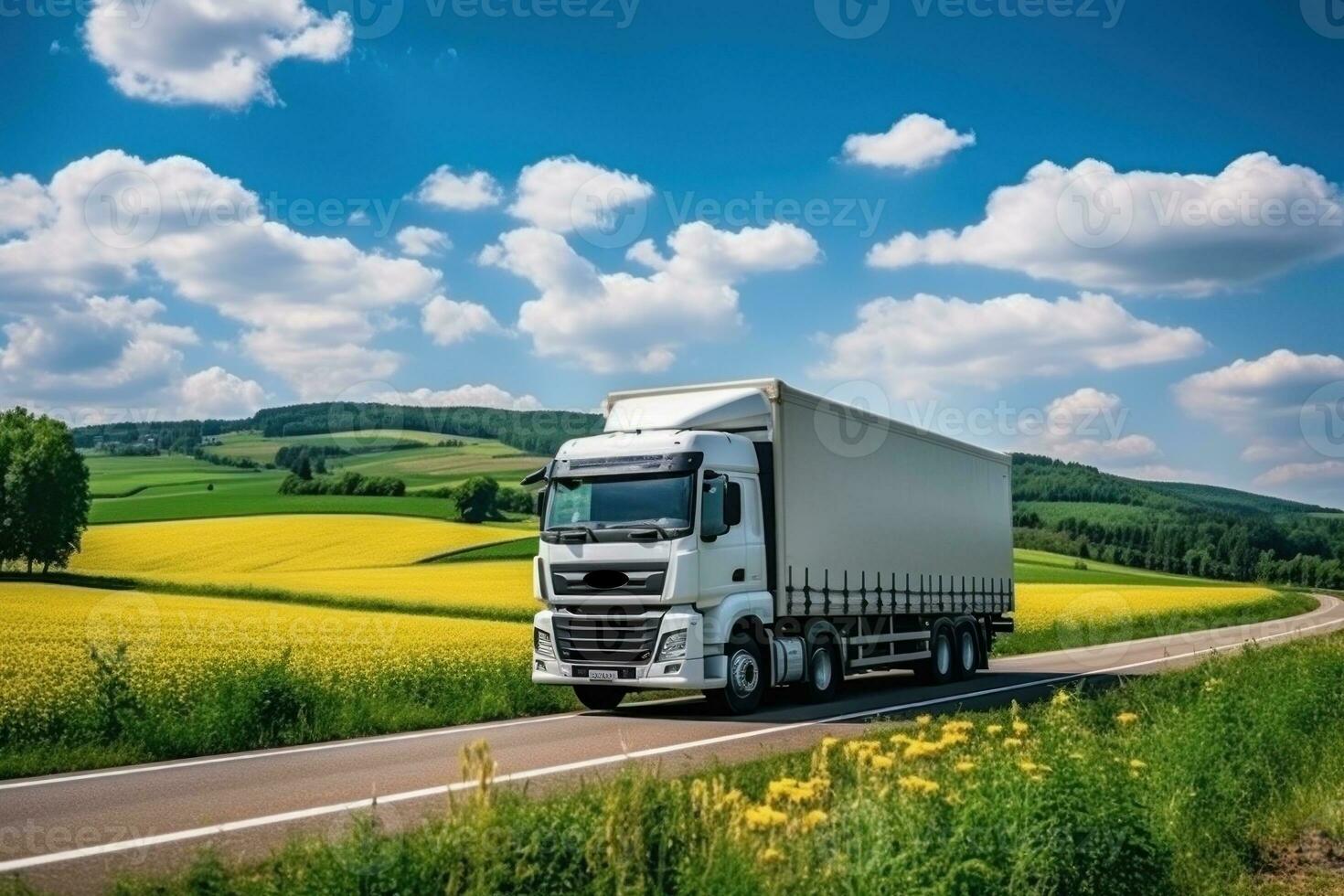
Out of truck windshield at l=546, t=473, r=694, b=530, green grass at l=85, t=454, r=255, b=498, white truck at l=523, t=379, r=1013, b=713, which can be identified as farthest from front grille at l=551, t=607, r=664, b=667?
green grass at l=85, t=454, r=255, b=498

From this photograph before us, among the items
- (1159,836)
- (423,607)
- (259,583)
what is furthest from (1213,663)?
(259,583)

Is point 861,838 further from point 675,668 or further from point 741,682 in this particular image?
point 741,682

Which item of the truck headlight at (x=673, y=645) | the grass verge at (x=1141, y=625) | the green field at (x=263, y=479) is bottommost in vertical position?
the grass verge at (x=1141, y=625)

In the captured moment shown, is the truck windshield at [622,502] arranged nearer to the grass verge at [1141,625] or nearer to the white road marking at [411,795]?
the white road marking at [411,795]

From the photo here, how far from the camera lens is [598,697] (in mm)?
16797

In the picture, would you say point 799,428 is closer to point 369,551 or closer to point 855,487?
point 855,487

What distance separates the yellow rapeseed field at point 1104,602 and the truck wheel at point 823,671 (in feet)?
61.6

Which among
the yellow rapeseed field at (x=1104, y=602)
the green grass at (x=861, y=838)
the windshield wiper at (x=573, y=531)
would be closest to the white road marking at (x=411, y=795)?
the green grass at (x=861, y=838)

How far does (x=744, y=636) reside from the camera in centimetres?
1587

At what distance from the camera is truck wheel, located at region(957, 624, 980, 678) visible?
74.8 feet

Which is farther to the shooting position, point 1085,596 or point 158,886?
point 1085,596

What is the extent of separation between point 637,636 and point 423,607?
2133cm

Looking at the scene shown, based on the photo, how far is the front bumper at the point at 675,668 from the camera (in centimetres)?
1480

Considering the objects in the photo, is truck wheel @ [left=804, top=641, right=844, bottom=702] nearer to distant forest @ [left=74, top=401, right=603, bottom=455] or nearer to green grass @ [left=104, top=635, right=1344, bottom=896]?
green grass @ [left=104, top=635, right=1344, bottom=896]
